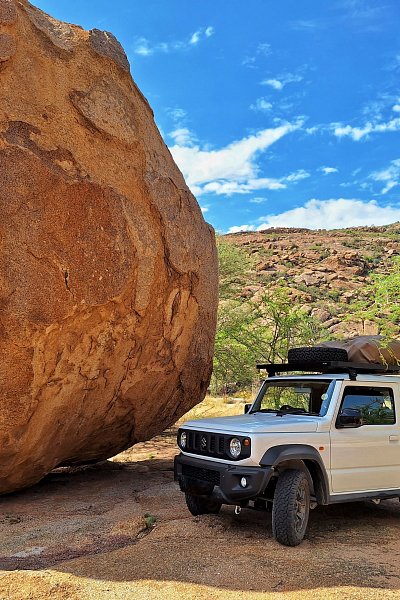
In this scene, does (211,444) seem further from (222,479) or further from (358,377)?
(358,377)

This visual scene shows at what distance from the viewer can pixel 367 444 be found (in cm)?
624

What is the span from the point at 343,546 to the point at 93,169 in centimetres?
476

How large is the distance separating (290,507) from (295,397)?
1772 mm

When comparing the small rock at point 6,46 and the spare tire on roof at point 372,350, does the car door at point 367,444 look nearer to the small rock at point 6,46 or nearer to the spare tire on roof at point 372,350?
the spare tire on roof at point 372,350

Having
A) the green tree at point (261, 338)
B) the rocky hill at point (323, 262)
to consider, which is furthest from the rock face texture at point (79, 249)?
the rocky hill at point (323, 262)

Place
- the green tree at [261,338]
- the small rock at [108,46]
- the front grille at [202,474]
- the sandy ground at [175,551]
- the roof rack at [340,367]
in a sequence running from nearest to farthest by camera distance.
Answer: the sandy ground at [175,551]
the front grille at [202,474]
the roof rack at [340,367]
the small rock at [108,46]
the green tree at [261,338]

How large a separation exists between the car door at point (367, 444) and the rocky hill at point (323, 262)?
25440mm

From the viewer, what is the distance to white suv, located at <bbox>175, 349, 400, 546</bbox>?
17.8 feet

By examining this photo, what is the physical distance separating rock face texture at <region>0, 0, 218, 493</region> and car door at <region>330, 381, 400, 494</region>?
8.87 feet

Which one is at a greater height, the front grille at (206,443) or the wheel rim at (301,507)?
the front grille at (206,443)

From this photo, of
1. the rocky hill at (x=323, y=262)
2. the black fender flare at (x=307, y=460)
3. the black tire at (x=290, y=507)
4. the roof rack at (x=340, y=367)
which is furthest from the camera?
the rocky hill at (x=323, y=262)

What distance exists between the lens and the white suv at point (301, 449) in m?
5.44

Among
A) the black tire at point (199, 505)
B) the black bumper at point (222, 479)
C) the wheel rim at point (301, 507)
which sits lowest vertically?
the black tire at point (199, 505)

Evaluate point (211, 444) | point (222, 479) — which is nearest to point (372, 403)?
point (211, 444)
